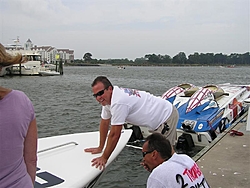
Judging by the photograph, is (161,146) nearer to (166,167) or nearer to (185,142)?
(166,167)

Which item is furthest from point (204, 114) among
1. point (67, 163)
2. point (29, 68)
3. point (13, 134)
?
point (29, 68)

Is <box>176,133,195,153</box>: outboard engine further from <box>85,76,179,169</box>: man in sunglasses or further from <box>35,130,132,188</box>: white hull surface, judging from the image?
<box>85,76,179,169</box>: man in sunglasses

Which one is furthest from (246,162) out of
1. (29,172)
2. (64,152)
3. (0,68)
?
(0,68)

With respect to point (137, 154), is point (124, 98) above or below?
above

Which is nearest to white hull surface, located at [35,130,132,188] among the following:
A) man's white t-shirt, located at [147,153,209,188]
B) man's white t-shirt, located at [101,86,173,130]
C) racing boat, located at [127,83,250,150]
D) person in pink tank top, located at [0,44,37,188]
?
man's white t-shirt, located at [101,86,173,130]

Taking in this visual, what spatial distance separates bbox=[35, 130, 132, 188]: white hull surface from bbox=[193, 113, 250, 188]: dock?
63.7 inches

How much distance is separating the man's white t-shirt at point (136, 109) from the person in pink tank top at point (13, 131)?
207 cm

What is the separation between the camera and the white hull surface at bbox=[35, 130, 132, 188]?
4.18 m

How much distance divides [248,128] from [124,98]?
4.81 m

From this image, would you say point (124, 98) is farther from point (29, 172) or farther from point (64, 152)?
point (29, 172)

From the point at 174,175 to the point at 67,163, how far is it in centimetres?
269

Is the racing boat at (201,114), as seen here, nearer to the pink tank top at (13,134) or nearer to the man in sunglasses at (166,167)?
the man in sunglasses at (166,167)

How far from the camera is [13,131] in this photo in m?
1.84

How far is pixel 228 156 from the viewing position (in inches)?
246
